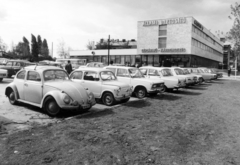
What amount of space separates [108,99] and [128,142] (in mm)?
4294

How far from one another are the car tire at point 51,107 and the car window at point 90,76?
112 inches

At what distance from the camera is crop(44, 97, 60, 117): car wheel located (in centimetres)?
628

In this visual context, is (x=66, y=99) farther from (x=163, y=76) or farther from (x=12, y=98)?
(x=163, y=76)

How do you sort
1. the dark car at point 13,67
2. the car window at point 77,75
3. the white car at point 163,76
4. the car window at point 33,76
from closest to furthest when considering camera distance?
the car window at point 33,76 < the car window at point 77,75 < the white car at point 163,76 < the dark car at point 13,67

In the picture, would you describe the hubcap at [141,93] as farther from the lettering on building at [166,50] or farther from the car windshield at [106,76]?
the lettering on building at [166,50]

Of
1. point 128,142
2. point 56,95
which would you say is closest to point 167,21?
point 56,95

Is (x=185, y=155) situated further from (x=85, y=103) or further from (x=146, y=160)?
(x=85, y=103)

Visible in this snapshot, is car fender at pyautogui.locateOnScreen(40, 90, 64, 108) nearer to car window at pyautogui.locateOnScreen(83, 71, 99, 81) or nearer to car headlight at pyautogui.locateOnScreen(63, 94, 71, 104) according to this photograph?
→ car headlight at pyautogui.locateOnScreen(63, 94, 71, 104)

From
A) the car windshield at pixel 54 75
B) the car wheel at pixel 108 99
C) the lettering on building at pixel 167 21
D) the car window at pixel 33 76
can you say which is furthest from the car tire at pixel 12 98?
the lettering on building at pixel 167 21

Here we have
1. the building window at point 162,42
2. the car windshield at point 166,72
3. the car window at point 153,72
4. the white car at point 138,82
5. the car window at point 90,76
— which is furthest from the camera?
the building window at point 162,42

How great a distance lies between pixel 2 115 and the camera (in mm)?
6262

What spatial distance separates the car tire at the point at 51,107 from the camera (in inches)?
247

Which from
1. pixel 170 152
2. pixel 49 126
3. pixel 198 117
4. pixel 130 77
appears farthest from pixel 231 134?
pixel 130 77

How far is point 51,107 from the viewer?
6.38 metres
